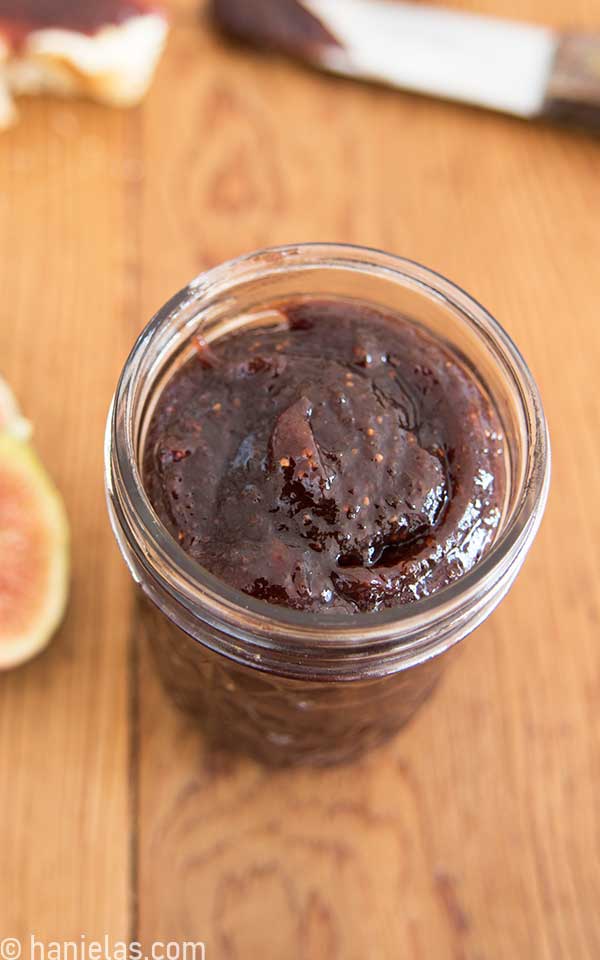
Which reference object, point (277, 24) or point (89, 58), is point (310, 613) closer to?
point (89, 58)

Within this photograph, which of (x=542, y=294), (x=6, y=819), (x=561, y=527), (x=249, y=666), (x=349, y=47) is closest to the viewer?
(x=249, y=666)

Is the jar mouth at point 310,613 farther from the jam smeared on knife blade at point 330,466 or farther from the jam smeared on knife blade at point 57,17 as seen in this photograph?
the jam smeared on knife blade at point 57,17

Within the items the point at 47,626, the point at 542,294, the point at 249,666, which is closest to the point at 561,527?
the point at 542,294

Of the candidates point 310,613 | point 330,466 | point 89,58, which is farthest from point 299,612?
point 89,58

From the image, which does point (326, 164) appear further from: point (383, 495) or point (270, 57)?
point (383, 495)

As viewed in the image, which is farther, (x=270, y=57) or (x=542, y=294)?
(x=270, y=57)

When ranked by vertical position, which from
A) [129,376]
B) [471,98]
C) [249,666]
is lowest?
[249,666]

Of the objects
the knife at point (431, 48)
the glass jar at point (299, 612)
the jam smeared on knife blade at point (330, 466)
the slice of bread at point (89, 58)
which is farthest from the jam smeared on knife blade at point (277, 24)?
the jam smeared on knife blade at point (330, 466)
